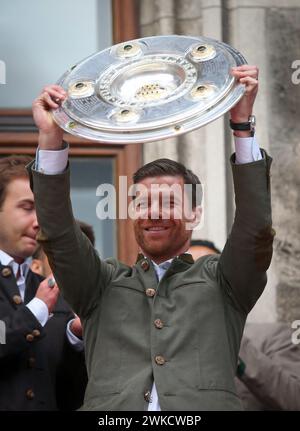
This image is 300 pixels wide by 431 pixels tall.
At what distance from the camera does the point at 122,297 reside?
3621 millimetres

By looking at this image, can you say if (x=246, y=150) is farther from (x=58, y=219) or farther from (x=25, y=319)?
(x=25, y=319)

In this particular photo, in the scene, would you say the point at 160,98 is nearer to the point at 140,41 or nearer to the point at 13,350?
the point at 140,41

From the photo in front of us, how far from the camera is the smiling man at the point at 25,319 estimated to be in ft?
13.0

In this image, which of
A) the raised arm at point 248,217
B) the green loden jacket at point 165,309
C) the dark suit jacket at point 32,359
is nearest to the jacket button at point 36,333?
the dark suit jacket at point 32,359

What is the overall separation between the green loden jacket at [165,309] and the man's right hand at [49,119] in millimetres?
88

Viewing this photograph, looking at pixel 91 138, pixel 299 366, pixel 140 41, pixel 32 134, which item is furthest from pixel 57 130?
pixel 32 134

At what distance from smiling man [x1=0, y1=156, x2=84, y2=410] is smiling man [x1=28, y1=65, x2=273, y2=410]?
1.35ft

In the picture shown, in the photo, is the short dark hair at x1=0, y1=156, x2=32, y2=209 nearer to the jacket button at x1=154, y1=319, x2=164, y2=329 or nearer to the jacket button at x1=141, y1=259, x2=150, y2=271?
the jacket button at x1=141, y1=259, x2=150, y2=271

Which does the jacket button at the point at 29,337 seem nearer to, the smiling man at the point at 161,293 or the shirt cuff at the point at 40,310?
the shirt cuff at the point at 40,310

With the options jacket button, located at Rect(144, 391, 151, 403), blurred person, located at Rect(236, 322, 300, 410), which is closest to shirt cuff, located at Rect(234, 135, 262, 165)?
jacket button, located at Rect(144, 391, 151, 403)

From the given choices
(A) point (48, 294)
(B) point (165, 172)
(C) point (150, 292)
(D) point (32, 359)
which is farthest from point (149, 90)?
(D) point (32, 359)

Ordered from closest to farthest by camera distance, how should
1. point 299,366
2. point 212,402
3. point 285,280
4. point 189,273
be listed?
point 212,402
point 189,273
point 299,366
point 285,280

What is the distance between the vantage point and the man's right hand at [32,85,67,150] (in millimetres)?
3549

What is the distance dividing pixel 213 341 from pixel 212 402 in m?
0.18
